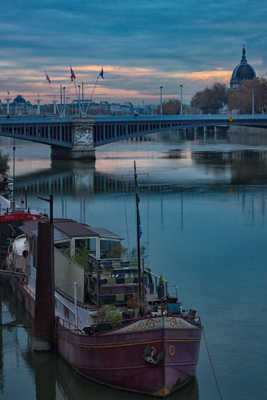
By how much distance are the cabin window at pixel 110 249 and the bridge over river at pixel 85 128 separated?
53275mm

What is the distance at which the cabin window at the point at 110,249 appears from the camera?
18.2m

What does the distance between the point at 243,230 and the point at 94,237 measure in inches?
584

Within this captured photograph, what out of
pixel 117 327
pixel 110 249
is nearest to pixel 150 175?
pixel 110 249

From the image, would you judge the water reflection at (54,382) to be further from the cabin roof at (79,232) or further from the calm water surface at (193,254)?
the cabin roof at (79,232)

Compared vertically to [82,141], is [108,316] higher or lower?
lower

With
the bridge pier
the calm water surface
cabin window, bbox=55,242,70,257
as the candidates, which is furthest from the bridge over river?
cabin window, bbox=55,242,70,257

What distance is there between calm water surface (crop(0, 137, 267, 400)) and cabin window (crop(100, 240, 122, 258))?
9.72 feet

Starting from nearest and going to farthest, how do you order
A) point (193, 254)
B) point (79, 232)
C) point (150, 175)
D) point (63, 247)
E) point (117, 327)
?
point (117, 327) → point (63, 247) → point (79, 232) → point (193, 254) → point (150, 175)

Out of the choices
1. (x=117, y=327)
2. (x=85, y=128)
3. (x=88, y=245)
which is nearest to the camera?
(x=117, y=327)

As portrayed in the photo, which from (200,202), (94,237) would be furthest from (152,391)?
(200,202)

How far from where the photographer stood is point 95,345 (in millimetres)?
14625

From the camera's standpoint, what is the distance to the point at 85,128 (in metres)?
76.4

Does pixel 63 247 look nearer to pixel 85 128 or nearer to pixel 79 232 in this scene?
pixel 79 232

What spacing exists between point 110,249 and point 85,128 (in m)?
58.8
